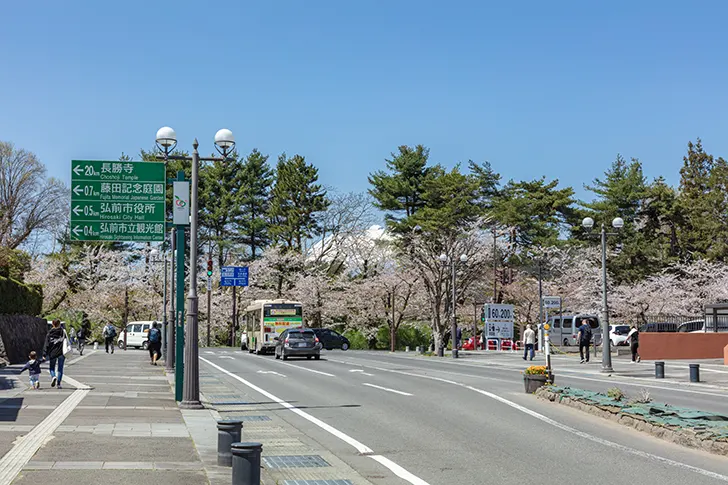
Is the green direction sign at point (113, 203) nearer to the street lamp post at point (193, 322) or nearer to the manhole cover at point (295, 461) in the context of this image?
the street lamp post at point (193, 322)

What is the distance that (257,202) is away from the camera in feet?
261

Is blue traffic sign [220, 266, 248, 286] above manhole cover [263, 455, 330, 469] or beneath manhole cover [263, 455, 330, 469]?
above

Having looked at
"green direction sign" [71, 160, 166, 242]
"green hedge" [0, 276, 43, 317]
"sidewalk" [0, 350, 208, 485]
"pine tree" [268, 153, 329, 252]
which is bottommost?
"sidewalk" [0, 350, 208, 485]

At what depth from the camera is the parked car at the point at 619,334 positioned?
5544 centimetres

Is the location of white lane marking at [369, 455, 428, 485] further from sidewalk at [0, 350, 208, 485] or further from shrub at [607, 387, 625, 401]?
shrub at [607, 387, 625, 401]

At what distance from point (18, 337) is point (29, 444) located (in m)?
24.6

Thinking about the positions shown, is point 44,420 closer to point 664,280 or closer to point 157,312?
point 664,280

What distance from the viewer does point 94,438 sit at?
38.2 feet

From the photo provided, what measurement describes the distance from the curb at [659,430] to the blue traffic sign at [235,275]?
161ft

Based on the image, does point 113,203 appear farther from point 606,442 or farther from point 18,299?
point 18,299

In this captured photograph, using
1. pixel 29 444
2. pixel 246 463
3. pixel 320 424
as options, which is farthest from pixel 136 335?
pixel 246 463

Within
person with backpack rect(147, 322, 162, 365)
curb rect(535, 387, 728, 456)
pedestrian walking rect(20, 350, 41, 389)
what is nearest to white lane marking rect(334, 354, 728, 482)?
curb rect(535, 387, 728, 456)

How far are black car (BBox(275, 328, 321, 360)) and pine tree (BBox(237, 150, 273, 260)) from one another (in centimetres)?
3893

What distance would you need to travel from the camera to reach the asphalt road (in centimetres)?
966
